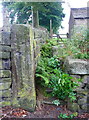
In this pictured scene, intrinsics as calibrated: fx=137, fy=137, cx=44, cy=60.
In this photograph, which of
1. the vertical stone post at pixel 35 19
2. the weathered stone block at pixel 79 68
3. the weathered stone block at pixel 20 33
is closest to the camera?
the weathered stone block at pixel 20 33

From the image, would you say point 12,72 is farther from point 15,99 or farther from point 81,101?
point 81,101

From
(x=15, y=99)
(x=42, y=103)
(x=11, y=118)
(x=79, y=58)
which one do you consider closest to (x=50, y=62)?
(x=79, y=58)

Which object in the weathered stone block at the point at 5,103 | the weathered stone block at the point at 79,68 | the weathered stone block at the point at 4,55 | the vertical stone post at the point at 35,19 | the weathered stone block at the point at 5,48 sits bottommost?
the weathered stone block at the point at 5,103

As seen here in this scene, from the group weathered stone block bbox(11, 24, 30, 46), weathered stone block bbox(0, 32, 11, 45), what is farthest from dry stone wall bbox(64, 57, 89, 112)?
weathered stone block bbox(0, 32, 11, 45)

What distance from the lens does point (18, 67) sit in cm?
305

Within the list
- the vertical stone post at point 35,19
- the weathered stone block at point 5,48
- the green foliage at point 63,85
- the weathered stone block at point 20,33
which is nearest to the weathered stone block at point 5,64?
the weathered stone block at point 5,48

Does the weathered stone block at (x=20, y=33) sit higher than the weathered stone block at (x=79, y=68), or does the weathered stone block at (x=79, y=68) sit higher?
the weathered stone block at (x=20, y=33)

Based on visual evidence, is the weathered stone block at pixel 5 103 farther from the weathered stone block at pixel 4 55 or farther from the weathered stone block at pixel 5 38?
the weathered stone block at pixel 5 38

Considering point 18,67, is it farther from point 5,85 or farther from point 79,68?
point 79,68

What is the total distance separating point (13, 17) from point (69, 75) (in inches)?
595

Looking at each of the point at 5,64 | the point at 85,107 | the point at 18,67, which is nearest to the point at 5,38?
the point at 5,64

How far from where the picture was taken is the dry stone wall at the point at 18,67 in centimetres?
301

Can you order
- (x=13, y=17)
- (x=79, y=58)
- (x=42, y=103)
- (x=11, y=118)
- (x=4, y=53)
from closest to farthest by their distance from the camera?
1. (x=11, y=118)
2. (x=4, y=53)
3. (x=42, y=103)
4. (x=79, y=58)
5. (x=13, y=17)

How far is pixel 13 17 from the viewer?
54.4 ft
